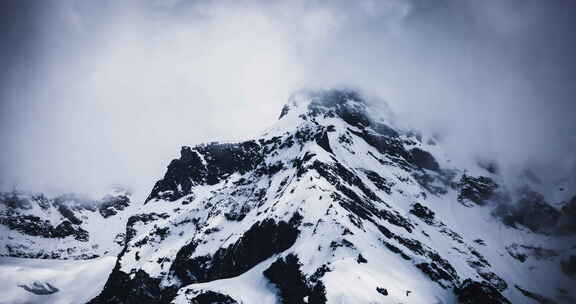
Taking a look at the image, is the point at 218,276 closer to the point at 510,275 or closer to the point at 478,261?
the point at 478,261

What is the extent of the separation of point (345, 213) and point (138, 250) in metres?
91.8

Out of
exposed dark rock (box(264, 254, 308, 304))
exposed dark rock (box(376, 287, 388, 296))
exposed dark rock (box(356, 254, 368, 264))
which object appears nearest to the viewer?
exposed dark rock (box(376, 287, 388, 296))

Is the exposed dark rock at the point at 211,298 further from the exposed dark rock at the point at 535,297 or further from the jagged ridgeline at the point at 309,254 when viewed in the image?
the exposed dark rock at the point at 535,297

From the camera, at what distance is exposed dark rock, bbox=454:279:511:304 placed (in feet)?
423

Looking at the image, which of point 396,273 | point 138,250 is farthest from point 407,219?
point 138,250

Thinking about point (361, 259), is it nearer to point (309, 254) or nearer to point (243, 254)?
point (309, 254)

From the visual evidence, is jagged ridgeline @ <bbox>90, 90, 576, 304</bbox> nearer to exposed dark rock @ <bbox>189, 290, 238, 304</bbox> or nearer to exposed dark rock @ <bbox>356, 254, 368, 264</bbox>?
exposed dark rock @ <bbox>189, 290, 238, 304</bbox>

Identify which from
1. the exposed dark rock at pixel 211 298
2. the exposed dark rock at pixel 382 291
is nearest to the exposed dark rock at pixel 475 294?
the exposed dark rock at pixel 382 291

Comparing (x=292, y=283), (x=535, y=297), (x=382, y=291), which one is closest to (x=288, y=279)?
(x=292, y=283)

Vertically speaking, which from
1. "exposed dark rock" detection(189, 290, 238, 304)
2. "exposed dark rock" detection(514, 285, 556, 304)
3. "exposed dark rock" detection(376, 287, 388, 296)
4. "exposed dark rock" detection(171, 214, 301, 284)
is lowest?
"exposed dark rock" detection(376, 287, 388, 296)

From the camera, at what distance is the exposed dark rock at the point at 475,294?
128875 mm

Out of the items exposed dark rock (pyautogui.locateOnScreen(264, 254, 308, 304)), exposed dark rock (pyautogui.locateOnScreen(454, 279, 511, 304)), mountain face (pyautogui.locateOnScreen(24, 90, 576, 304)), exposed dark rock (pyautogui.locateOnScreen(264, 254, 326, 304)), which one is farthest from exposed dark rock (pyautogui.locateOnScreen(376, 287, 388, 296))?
exposed dark rock (pyautogui.locateOnScreen(454, 279, 511, 304))

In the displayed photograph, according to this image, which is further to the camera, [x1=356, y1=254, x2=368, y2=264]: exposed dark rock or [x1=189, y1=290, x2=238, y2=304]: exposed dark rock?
[x1=189, y1=290, x2=238, y2=304]: exposed dark rock

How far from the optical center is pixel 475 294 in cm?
13012
